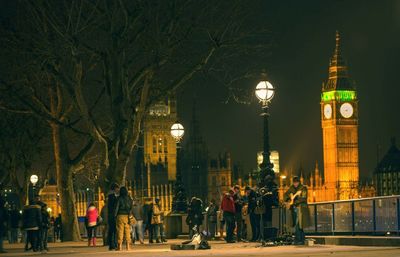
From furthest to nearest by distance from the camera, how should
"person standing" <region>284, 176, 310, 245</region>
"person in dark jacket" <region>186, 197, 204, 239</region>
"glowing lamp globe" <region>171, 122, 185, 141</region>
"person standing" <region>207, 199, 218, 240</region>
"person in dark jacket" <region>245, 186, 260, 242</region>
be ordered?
"glowing lamp globe" <region>171, 122, 185, 141</region>, "person standing" <region>207, 199, 218, 240</region>, "person in dark jacket" <region>186, 197, 204, 239</region>, "person in dark jacket" <region>245, 186, 260, 242</region>, "person standing" <region>284, 176, 310, 245</region>

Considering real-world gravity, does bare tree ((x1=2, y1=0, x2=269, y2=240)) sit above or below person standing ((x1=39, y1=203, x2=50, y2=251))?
above

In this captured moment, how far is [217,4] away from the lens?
41.7 m

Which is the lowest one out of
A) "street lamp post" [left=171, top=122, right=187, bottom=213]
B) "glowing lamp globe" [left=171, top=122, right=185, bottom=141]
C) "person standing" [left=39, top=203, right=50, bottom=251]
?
"person standing" [left=39, top=203, right=50, bottom=251]

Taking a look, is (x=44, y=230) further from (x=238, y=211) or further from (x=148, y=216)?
(x=148, y=216)

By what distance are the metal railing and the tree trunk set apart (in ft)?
57.4

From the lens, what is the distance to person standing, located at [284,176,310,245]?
102 ft

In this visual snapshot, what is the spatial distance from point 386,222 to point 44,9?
13963mm

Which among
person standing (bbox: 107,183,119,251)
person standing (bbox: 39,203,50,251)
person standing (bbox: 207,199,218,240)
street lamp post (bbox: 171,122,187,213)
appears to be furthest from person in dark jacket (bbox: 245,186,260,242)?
street lamp post (bbox: 171,122,187,213)

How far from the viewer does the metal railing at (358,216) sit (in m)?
31.7

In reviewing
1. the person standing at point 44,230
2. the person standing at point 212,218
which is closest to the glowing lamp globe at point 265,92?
the person standing at point 44,230

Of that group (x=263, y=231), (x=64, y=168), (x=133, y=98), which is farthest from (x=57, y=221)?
(x=263, y=231)

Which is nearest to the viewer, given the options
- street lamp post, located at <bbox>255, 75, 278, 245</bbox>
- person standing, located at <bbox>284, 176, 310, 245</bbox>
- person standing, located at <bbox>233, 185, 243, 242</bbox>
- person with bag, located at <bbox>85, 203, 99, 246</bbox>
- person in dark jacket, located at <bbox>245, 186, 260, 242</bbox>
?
person standing, located at <bbox>284, 176, 310, 245</bbox>

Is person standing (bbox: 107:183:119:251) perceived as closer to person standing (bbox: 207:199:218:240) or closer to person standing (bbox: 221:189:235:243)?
person standing (bbox: 221:189:235:243)

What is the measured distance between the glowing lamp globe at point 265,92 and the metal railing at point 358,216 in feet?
10.9
